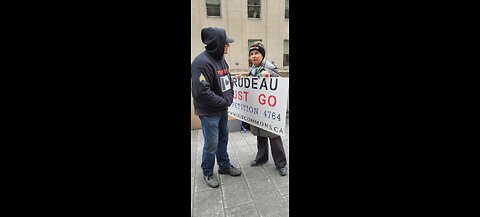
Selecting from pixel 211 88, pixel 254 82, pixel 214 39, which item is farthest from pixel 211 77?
pixel 254 82

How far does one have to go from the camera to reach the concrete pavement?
2227mm

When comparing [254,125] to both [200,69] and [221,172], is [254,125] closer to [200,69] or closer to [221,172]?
[221,172]

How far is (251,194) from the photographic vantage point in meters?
2.51

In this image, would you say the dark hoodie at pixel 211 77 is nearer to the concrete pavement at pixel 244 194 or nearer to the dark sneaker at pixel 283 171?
the concrete pavement at pixel 244 194

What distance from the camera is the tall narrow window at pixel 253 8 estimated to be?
1147 centimetres

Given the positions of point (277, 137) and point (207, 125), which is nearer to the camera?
point (207, 125)

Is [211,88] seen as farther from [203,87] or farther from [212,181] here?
[212,181]

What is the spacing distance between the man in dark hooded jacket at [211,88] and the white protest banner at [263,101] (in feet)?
1.00

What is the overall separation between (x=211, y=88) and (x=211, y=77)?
0.14 meters

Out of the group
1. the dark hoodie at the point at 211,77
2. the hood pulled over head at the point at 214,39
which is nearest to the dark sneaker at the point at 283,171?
the dark hoodie at the point at 211,77

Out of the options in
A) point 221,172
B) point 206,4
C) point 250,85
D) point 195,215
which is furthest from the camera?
point 206,4

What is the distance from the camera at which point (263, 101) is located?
262 cm

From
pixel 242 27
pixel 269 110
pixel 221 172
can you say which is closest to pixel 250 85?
pixel 269 110
